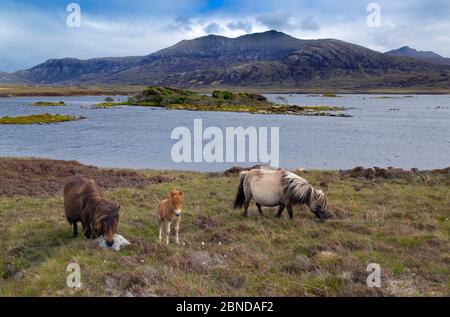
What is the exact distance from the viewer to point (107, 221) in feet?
37.9

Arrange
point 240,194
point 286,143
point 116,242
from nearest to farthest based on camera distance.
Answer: point 116,242
point 240,194
point 286,143

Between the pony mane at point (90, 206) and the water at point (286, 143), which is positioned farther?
the water at point (286, 143)

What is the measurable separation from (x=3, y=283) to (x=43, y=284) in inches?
55.4

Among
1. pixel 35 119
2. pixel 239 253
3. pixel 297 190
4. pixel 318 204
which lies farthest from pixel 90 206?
pixel 35 119

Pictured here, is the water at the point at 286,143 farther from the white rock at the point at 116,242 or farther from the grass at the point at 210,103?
the grass at the point at 210,103

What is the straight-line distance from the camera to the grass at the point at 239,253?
29.9ft

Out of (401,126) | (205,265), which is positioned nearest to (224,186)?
(205,265)

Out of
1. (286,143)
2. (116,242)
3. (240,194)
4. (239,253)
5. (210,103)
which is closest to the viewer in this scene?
(239,253)

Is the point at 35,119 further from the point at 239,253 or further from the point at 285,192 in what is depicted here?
the point at 239,253

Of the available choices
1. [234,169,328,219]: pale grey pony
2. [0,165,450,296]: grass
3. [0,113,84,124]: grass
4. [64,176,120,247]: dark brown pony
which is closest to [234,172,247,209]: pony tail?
[0,165,450,296]: grass

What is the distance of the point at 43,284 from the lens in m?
9.17

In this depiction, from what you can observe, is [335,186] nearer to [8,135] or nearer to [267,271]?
[267,271]

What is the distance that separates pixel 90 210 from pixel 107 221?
1.18m

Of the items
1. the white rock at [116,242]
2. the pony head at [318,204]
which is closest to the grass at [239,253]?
the white rock at [116,242]
